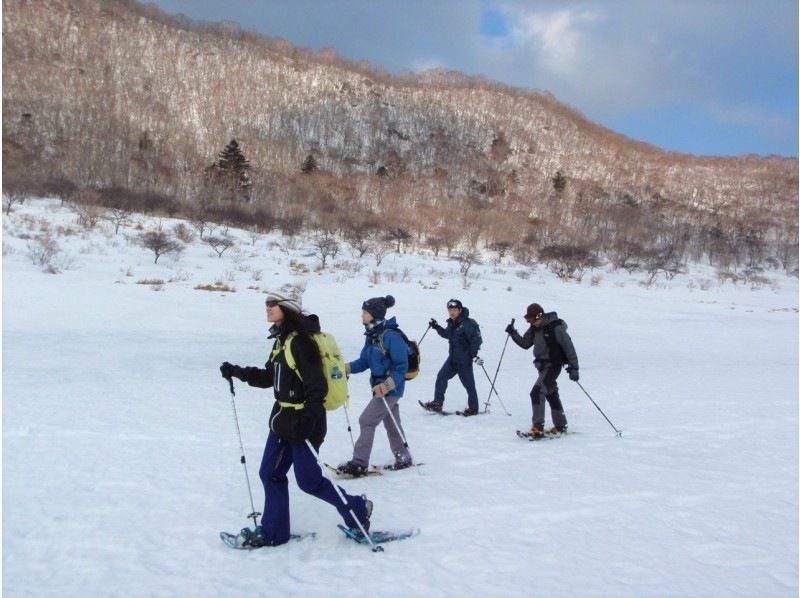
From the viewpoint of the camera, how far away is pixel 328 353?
3.65 m

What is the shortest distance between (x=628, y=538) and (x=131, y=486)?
3955 millimetres

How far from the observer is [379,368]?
5.23m

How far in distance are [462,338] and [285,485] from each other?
435 cm

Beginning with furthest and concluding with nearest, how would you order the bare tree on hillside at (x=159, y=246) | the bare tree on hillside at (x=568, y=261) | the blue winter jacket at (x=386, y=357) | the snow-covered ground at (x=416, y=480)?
the bare tree on hillside at (x=568, y=261)
the bare tree on hillside at (x=159, y=246)
the blue winter jacket at (x=386, y=357)
the snow-covered ground at (x=416, y=480)

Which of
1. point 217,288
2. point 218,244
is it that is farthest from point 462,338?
point 218,244

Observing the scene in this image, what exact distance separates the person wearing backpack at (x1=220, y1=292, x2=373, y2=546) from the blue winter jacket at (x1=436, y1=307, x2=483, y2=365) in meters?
4.17

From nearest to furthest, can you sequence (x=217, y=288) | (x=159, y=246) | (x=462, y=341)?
(x=462, y=341)
(x=217, y=288)
(x=159, y=246)

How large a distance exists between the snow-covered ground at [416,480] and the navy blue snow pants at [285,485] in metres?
0.18

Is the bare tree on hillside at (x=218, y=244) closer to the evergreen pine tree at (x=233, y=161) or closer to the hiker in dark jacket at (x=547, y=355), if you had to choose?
the hiker in dark jacket at (x=547, y=355)

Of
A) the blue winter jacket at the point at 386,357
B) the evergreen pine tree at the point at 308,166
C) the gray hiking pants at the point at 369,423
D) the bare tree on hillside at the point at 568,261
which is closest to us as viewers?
the blue winter jacket at the point at 386,357

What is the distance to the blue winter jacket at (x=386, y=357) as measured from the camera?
16.6 ft

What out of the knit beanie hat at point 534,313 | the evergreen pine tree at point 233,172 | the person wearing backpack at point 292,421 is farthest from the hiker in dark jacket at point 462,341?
the evergreen pine tree at point 233,172

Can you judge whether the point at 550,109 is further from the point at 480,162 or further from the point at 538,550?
the point at 538,550

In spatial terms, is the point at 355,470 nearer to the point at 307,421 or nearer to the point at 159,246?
the point at 307,421
